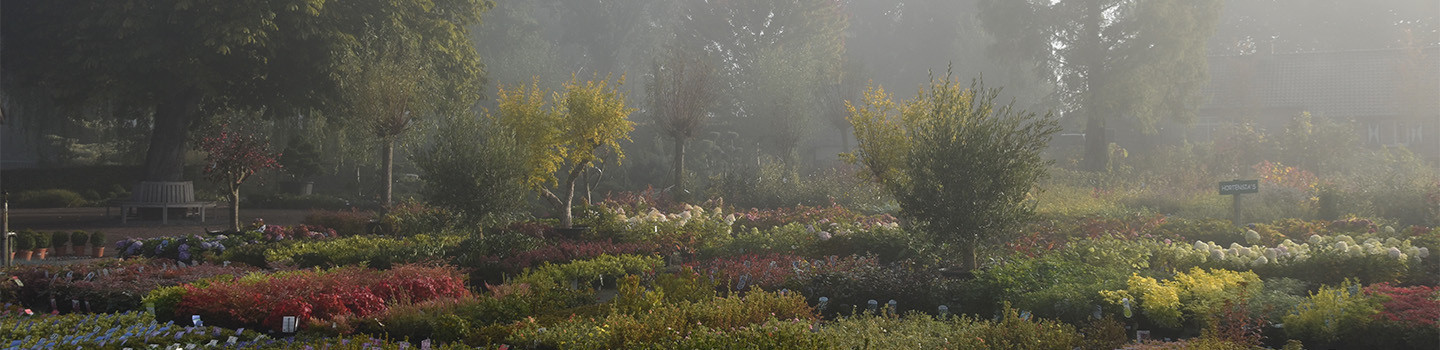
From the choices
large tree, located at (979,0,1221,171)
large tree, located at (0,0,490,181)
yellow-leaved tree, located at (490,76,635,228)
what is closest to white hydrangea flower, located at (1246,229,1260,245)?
yellow-leaved tree, located at (490,76,635,228)

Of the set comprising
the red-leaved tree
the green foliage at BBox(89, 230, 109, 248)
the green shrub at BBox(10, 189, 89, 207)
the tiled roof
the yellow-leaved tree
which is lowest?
the green foliage at BBox(89, 230, 109, 248)

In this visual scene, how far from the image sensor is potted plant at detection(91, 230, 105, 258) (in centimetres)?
1508

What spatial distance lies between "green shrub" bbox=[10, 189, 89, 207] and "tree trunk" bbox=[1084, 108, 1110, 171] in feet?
96.1

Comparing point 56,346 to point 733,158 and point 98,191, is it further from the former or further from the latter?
point 733,158

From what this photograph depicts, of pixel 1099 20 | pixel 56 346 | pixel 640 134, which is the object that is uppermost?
pixel 1099 20

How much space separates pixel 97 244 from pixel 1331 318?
51.0 feet

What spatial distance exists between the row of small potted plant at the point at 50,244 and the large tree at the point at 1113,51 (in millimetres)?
27695

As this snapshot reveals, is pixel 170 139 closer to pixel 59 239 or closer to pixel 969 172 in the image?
pixel 59 239

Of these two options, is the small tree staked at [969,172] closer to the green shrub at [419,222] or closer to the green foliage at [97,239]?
the green shrub at [419,222]

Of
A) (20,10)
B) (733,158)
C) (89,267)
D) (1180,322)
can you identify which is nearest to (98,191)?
(20,10)

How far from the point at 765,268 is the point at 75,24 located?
52.0 ft

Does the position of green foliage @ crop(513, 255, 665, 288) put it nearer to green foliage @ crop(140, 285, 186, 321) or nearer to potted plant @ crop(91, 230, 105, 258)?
green foliage @ crop(140, 285, 186, 321)

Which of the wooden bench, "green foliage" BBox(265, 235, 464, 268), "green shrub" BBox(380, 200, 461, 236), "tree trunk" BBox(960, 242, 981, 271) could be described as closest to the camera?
"tree trunk" BBox(960, 242, 981, 271)

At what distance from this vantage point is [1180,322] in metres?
8.11
